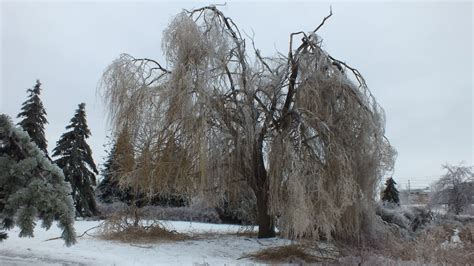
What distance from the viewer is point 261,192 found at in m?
13.9

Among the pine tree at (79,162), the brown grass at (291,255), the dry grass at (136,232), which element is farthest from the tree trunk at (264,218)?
the pine tree at (79,162)

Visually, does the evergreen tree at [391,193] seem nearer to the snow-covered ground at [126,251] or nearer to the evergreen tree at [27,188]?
the snow-covered ground at [126,251]

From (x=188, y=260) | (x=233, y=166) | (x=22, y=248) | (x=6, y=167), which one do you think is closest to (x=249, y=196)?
(x=233, y=166)

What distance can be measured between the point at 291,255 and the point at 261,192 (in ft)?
8.98

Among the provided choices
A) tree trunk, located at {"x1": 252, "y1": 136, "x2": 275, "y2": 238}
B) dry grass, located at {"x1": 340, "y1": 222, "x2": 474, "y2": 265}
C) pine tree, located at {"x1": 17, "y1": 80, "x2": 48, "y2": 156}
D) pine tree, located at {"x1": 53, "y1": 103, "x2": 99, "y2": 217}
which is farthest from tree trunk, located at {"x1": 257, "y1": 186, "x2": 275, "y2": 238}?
pine tree, located at {"x1": 17, "y1": 80, "x2": 48, "y2": 156}

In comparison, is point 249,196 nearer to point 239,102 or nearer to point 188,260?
point 239,102

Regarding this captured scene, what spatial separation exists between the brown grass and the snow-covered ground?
0.46 metres

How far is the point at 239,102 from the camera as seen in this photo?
1284 cm

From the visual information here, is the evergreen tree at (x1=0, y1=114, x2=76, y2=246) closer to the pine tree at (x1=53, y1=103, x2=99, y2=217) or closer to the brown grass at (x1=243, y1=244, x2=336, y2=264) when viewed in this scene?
the brown grass at (x1=243, y1=244, x2=336, y2=264)

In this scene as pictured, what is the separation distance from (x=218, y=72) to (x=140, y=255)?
4806mm

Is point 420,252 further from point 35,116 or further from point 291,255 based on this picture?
point 35,116

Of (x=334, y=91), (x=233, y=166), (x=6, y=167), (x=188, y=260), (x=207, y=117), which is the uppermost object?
(x=334, y=91)

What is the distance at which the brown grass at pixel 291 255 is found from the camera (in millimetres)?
11092

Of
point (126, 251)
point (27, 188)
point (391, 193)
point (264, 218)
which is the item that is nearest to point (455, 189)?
point (391, 193)
